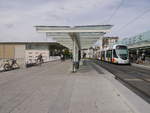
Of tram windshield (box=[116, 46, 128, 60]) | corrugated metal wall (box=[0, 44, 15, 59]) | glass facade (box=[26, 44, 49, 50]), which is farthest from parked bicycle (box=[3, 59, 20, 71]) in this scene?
corrugated metal wall (box=[0, 44, 15, 59])

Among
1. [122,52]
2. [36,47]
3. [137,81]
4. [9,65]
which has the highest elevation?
[36,47]

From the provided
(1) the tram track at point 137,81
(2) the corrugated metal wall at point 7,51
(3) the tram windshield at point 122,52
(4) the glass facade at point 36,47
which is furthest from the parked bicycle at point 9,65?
(2) the corrugated metal wall at point 7,51

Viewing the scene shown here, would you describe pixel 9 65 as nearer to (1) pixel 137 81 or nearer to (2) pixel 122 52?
(1) pixel 137 81

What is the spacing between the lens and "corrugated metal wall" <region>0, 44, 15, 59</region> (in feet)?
193

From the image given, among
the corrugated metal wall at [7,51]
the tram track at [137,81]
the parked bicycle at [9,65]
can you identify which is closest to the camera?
the tram track at [137,81]

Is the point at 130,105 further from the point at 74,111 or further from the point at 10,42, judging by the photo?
the point at 10,42

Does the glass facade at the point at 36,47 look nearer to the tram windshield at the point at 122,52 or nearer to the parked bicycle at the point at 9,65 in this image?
the tram windshield at the point at 122,52

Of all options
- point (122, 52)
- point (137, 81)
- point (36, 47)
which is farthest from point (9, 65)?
point (36, 47)

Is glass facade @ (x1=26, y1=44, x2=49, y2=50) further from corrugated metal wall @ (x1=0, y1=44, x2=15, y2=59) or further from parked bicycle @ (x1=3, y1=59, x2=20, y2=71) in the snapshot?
parked bicycle @ (x1=3, y1=59, x2=20, y2=71)

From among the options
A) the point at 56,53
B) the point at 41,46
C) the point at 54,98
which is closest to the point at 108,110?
the point at 54,98

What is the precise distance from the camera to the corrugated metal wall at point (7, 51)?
58.8 m

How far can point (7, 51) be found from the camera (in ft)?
197

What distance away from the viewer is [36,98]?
25.9 ft

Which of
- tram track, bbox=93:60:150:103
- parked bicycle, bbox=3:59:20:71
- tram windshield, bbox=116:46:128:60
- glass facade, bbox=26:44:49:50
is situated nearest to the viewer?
tram track, bbox=93:60:150:103
